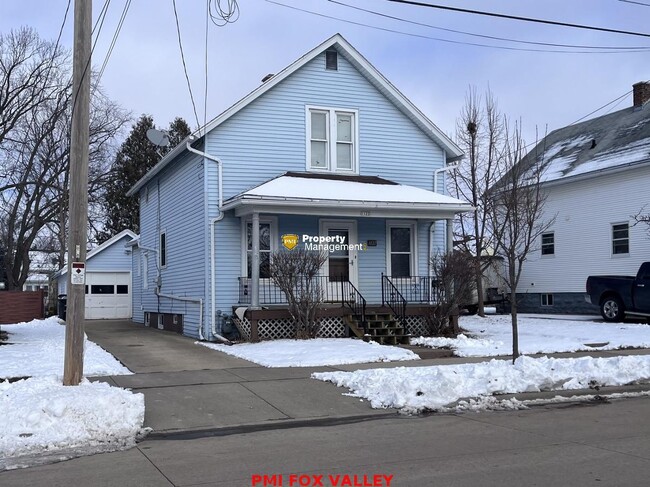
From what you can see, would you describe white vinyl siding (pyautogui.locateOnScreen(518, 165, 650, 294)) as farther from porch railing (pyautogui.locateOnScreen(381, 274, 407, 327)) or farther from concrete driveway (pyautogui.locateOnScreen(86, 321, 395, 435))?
concrete driveway (pyautogui.locateOnScreen(86, 321, 395, 435))

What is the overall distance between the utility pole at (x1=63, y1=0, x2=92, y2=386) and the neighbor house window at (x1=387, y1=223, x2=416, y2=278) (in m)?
10.9

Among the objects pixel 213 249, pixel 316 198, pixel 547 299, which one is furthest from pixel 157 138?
pixel 547 299

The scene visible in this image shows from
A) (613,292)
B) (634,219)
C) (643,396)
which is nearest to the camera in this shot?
(643,396)

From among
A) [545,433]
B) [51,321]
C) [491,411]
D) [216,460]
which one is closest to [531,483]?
[545,433]

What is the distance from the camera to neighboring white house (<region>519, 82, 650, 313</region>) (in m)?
24.6

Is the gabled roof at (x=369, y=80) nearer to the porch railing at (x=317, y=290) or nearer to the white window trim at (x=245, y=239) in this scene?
the white window trim at (x=245, y=239)

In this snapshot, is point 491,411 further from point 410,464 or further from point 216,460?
point 216,460

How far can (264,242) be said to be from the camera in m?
18.1

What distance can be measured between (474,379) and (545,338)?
7.29 meters

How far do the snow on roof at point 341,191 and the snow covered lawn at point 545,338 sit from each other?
376 centimetres

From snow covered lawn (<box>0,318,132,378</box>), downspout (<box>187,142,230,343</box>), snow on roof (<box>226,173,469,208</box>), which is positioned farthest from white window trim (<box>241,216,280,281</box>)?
snow covered lawn (<box>0,318,132,378</box>)

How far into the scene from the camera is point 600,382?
36.2 ft

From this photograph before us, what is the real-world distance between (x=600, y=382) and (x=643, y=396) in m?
0.71

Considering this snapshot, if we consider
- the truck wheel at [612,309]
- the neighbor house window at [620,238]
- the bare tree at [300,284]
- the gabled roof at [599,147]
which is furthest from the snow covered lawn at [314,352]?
the neighbor house window at [620,238]
